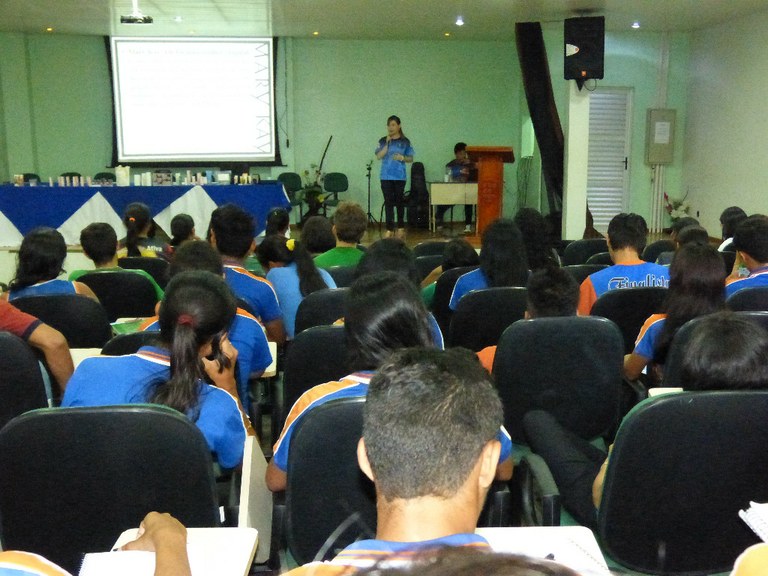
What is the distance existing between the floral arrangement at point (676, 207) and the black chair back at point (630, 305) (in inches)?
312

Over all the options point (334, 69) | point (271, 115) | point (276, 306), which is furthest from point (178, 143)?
point (276, 306)

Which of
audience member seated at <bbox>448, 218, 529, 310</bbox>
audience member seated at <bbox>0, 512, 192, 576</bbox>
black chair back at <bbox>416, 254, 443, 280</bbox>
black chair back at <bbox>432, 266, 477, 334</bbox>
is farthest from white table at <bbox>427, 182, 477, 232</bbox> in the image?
audience member seated at <bbox>0, 512, 192, 576</bbox>

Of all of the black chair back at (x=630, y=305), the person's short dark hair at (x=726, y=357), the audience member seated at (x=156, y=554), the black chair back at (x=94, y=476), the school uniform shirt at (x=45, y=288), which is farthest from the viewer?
the school uniform shirt at (x=45, y=288)

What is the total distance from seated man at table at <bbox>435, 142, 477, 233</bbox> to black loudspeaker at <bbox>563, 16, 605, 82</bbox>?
9.07ft

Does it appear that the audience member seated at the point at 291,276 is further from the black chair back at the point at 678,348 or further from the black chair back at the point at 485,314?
the black chair back at the point at 678,348

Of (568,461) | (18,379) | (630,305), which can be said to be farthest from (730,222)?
(18,379)

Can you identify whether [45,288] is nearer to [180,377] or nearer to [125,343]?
[125,343]

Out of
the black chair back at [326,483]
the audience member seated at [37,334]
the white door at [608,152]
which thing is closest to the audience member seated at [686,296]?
the black chair back at [326,483]

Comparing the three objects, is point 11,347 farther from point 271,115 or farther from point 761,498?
point 271,115

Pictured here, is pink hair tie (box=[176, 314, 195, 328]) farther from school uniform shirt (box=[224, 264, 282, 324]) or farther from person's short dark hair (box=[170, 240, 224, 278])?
school uniform shirt (box=[224, 264, 282, 324])

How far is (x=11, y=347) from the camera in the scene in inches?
90.4

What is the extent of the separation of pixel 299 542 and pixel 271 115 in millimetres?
9708

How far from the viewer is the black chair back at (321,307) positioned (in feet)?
10.1

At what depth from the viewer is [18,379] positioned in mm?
2328
